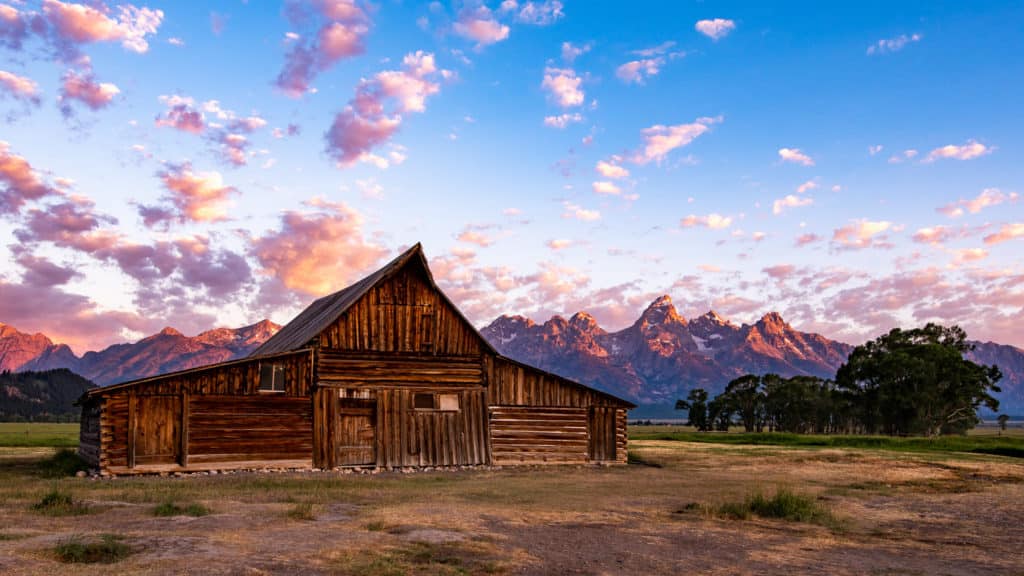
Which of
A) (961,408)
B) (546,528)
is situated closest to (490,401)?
(546,528)

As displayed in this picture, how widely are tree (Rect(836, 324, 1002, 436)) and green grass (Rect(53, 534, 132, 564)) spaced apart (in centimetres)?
8259

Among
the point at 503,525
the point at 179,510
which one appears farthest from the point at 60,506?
the point at 503,525

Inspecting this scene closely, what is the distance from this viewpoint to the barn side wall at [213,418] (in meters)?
25.7

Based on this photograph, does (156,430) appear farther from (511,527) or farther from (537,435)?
(511,527)

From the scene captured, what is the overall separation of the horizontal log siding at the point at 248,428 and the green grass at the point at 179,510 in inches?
474

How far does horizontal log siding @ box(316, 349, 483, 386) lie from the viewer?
29.7 metres

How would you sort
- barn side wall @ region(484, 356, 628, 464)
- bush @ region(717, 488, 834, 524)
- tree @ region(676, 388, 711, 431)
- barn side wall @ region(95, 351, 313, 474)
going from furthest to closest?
tree @ region(676, 388, 711, 431)
barn side wall @ region(484, 356, 628, 464)
barn side wall @ region(95, 351, 313, 474)
bush @ region(717, 488, 834, 524)

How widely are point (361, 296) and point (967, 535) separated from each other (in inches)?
864

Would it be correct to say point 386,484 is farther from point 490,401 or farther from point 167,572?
point 167,572

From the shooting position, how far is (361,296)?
30156mm

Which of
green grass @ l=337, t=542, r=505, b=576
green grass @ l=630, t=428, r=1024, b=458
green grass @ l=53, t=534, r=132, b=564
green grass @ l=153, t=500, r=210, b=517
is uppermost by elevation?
green grass @ l=53, t=534, r=132, b=564

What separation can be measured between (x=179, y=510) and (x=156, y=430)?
12.4 metres

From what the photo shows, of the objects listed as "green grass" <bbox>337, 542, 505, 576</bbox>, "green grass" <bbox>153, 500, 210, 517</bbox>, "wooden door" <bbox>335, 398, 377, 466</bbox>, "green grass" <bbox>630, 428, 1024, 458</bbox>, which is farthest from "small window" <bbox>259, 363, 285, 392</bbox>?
"green grass" <bbox>630, 428, 1024, 458</bbox>

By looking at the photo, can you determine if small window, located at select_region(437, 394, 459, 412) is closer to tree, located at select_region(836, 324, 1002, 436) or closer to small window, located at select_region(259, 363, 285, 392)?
small window, located at select_region(259, 363, 285, 392)
